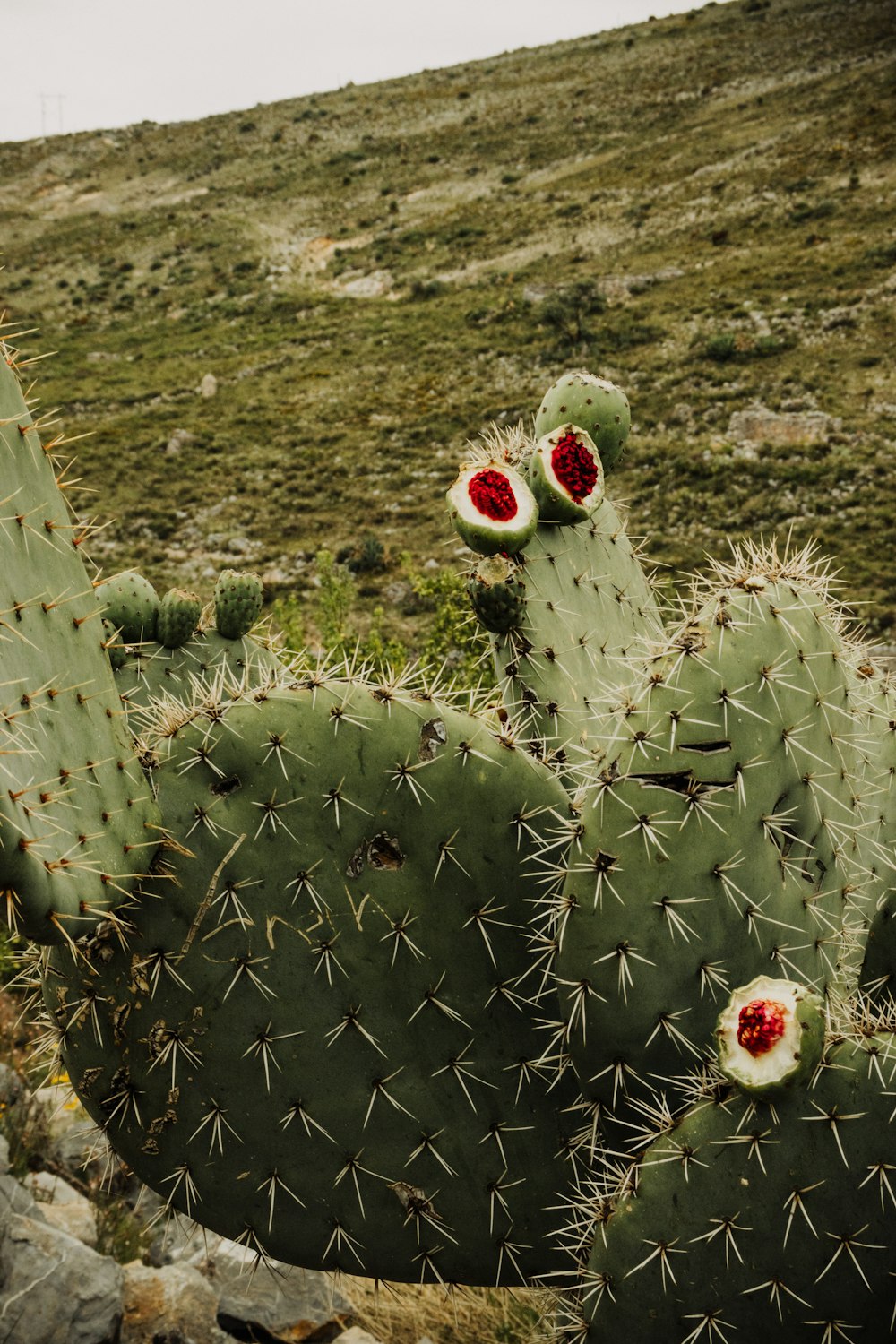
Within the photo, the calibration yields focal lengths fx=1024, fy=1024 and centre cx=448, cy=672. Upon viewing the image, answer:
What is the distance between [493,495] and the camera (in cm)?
242

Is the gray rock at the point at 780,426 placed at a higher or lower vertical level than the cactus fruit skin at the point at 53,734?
lower

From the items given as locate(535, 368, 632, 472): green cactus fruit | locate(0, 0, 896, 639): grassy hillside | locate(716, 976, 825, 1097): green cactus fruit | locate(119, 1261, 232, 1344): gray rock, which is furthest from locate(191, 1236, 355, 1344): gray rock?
locate(0, 0, 896, 639): grassy hillside

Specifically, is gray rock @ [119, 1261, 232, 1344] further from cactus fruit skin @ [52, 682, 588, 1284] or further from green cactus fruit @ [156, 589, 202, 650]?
green cactus fruit @ [156, 589, 202, 650]

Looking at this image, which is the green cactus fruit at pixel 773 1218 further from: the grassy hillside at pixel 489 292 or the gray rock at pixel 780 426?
the gray rock at pixel 780 426

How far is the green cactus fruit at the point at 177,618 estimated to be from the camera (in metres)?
3.09

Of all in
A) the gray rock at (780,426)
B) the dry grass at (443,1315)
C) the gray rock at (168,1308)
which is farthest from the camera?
the gray rock at (780,426)

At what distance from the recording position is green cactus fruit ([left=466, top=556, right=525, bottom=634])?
2.41 meters

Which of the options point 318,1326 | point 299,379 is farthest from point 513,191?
point 318,1326

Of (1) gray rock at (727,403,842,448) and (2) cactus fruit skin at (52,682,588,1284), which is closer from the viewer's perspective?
(2) cactus fruit skin at (52,682,588,1284)

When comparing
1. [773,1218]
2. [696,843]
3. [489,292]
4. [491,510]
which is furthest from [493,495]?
[489,292]

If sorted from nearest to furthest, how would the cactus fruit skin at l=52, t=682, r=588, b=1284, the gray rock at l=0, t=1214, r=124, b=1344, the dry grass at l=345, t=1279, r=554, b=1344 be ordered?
the cactus fruit skin at l=52, t=682, r=588, b=1284 < the gray rock at l=0, t=1214, r=124, b=1344 < the dry grass at l=345, t=1279, r=554, b=1344

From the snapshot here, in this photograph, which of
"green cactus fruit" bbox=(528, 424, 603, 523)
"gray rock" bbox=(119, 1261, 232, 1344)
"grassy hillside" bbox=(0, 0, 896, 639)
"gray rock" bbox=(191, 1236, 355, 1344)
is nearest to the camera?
"green cactus fruit" bbox=(528, 424, 603, 523)

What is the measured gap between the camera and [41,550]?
1608mm

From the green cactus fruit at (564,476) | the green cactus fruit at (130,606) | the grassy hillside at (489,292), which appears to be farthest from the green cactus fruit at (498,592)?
the grassy hillside at (489,292)
